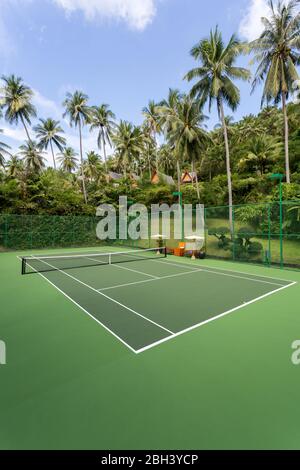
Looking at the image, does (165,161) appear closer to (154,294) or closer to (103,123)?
(103,123)

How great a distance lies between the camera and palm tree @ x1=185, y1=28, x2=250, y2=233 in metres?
17.1

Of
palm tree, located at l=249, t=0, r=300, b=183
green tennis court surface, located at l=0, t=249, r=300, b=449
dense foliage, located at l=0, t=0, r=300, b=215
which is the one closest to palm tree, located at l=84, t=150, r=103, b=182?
dense foliage, located at l=0, t=0, r=300, b=215

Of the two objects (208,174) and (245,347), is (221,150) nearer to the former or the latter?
(208,174)

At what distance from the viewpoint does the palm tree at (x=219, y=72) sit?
17.1 metres

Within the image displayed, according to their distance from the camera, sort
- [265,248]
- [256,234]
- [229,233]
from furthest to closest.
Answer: [229,233]
[265,248]
[256,234]

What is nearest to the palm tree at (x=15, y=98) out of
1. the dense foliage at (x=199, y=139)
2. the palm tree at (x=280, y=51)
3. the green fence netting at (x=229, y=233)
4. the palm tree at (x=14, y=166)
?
the dense foliage at (x=199, y=139)

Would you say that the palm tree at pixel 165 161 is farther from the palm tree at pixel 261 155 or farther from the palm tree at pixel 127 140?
the palm tree at pixel 261 155

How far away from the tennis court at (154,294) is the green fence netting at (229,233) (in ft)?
9.03

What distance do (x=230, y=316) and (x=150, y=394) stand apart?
290 cm

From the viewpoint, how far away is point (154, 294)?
22.7 ft

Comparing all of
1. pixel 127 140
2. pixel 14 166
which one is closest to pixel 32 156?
pixel 14 166

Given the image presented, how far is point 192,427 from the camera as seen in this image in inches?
92.7

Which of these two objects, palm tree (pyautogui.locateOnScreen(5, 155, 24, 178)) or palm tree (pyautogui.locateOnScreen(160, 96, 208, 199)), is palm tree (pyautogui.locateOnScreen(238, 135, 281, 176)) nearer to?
palm tree (pyautogui.locateOnScreen(160, 96, 208, 199))

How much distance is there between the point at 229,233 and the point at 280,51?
12.4 m
